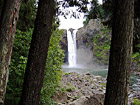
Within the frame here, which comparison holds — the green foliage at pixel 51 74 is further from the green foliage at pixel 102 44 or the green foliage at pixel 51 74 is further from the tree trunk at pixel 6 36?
the green foliage at pixel 102 44

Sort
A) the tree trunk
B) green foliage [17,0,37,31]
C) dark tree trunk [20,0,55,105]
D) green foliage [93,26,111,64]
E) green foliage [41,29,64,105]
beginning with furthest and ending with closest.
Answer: green foliage [17,0,37,31], green foliage [93,26,111,64], green foliage [41,29,64,105], dark tree trunk [20,0,55,105], the tree trunk

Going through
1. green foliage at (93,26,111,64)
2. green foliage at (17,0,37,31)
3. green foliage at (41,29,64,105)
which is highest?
green foliage at (17,0,37,31)

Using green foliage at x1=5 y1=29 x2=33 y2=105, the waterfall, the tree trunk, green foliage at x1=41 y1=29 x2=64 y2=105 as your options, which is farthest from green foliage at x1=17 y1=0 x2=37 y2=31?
the waterfall

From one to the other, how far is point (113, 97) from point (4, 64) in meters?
1.89

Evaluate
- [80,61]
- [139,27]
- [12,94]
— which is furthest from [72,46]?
[12,94]

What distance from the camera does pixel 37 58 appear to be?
2.50 metres

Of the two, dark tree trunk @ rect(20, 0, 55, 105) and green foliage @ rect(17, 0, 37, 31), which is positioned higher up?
green foliage @ rect(17, 0, 37, 31)

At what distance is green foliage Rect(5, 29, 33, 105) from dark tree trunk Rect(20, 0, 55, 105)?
2.21 ft

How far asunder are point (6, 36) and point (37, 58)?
0.68 metres

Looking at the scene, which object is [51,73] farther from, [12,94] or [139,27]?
[139,27]

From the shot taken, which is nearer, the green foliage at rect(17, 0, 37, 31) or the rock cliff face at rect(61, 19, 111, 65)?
the green foliage at rect(17, 0, 37, 31)

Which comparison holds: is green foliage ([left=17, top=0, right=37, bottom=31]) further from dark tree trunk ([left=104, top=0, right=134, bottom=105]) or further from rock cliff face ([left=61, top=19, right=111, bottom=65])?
rock cliff face ([left=61, top=19, right=111, bottom=65])

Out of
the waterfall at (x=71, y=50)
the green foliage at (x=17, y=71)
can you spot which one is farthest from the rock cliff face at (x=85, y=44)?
the green foliage at (x=17, y=71)

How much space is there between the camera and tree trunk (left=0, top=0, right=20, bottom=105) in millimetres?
2328
